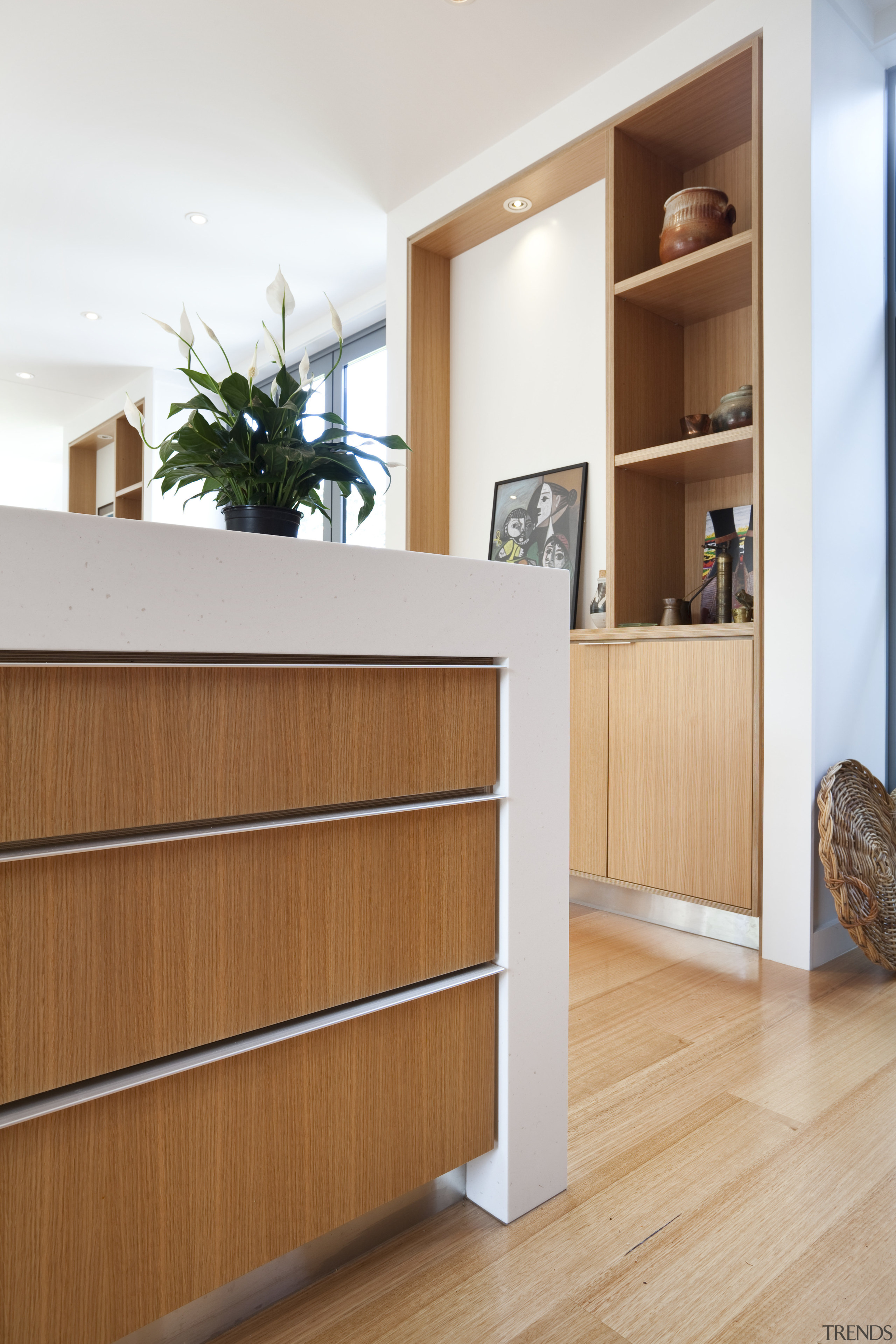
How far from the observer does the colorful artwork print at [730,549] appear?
2.54 meters

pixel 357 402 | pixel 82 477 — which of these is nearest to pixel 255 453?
pixel 357 402

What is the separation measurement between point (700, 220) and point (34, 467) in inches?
291

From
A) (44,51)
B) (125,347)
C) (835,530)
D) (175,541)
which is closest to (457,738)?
(175,541)

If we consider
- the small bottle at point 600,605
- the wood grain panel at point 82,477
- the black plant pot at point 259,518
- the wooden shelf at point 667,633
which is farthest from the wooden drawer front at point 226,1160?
the wood grain panel at point 82,477

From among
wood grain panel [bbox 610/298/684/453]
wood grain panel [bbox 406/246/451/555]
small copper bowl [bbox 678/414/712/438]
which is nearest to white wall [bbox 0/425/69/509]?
wood grain panel [bbox 406/246/451/555]

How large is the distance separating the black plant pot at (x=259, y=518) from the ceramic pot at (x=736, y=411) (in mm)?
1690

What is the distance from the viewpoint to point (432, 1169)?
3.54ft

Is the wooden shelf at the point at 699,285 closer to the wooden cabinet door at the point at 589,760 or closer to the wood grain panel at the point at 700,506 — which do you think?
the wood grain panel at the point at 700,506

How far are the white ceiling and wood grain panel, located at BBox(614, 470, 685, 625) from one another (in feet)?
4.57

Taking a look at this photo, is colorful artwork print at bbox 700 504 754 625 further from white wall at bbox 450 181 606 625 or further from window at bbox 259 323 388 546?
window at bbox 259 323 388 546

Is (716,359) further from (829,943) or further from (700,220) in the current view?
(829,943)

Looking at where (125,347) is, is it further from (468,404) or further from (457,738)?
(457,738)

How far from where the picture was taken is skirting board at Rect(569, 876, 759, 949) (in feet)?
7.60

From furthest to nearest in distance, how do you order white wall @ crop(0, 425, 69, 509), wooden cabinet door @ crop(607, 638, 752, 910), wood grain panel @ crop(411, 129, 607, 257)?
white wall @ crop(0, 425, 69, 509), wood grain panel @ crop(411, 129, 607, 257), wooden cabinet door @ crop(607, 638, 752, 910)
